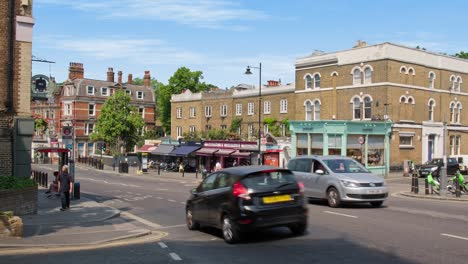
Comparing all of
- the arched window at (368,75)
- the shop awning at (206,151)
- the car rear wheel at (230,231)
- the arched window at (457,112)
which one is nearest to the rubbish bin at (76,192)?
the car rear wheel at (230,231)

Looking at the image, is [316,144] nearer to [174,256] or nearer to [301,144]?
[301,144]

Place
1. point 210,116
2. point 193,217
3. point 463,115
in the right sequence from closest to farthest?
point 193,217, point 463,115, point 210,116

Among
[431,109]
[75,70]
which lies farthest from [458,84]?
[75,70]

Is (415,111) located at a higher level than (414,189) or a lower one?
higher

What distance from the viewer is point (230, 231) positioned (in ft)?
35.6

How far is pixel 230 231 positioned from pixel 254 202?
852mm

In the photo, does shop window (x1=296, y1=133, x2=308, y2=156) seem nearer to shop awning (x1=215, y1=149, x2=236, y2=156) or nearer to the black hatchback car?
shop awning (x1=215, y1=149, x2=236, y2=156)

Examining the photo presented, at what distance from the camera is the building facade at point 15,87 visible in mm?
20031

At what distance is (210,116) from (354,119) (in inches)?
931

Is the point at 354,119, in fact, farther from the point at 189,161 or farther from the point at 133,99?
the point at 133,99

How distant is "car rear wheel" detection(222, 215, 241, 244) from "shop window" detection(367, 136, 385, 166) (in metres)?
33.9

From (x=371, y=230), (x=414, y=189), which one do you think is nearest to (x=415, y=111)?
(x=414, y=189)

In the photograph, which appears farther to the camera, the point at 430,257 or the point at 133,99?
the point at 133,99

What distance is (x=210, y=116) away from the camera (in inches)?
2581
